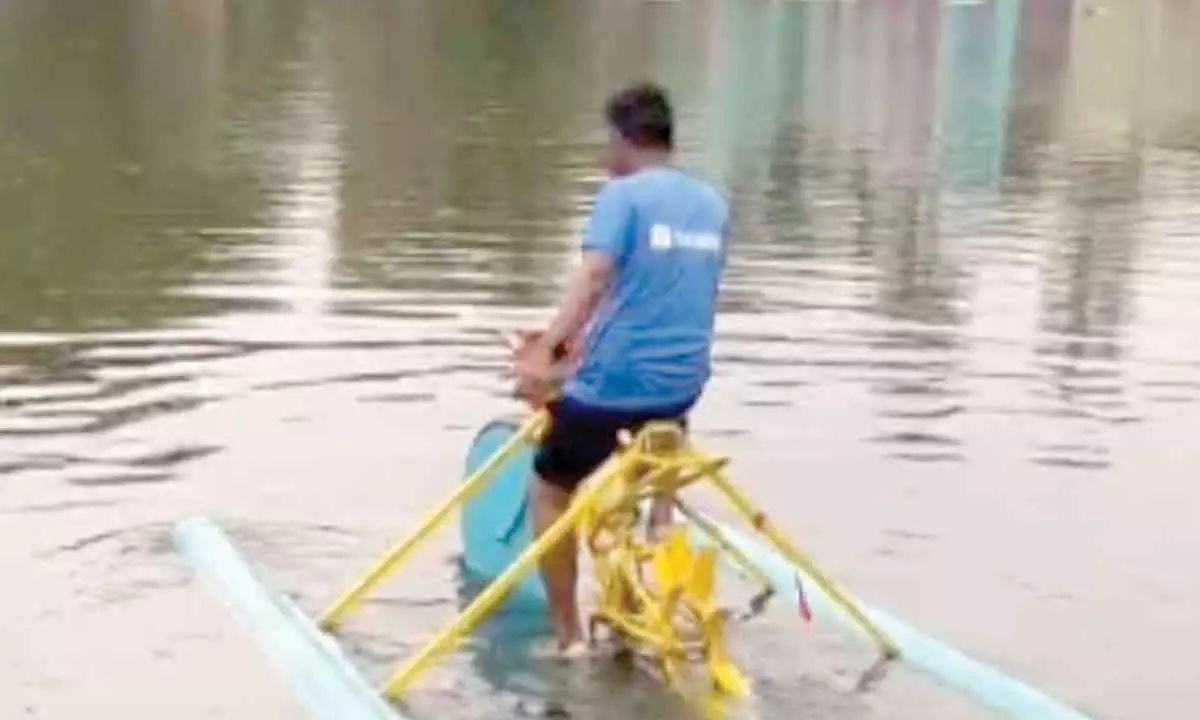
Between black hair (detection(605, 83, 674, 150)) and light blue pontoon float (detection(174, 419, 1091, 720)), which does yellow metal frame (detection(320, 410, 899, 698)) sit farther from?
black hair (detection(605, 83, 674, 150))

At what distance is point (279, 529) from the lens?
9.71m

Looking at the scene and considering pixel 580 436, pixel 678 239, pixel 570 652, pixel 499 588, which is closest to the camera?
pixel 499 588

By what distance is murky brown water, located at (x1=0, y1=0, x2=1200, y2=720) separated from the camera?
8.45m

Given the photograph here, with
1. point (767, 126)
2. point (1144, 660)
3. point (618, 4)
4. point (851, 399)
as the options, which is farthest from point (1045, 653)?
point (618, 4)

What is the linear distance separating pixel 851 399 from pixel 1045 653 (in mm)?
4151

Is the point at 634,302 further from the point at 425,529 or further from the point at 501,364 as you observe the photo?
the point at 501,364

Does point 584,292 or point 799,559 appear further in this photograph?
point 799,559

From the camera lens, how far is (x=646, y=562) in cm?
787

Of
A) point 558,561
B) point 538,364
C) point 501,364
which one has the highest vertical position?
point 538,364

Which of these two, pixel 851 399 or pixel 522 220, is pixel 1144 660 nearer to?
pixel 851 399

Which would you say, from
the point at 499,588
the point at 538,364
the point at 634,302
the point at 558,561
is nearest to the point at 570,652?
the point at 558,561

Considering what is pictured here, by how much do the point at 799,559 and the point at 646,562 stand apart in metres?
0.49

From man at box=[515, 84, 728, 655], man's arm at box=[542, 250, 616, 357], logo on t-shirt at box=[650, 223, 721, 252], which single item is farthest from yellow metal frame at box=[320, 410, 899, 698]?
logo on t-shirt at box=[650, 223, 721, 252]

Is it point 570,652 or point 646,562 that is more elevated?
point 646,562
